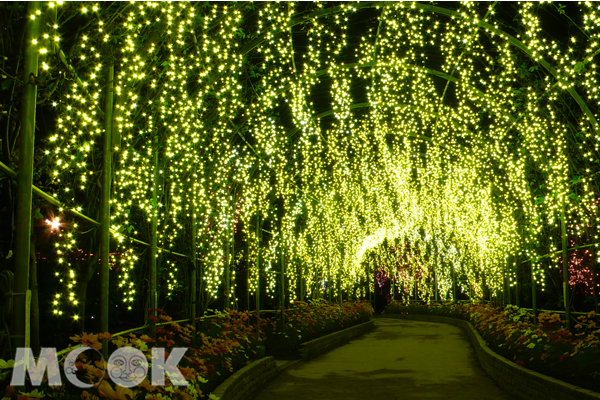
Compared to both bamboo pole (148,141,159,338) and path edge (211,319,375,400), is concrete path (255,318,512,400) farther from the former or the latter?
bamboo pole (148,141,159,338)

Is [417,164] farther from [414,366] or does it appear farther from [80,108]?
[80,108]

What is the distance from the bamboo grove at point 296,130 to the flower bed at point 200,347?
0.69 metres

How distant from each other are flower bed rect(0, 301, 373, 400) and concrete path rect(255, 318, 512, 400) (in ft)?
2.43

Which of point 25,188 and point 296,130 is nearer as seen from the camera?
point 25,188

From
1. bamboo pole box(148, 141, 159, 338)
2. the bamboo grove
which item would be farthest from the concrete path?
the bamboo grove

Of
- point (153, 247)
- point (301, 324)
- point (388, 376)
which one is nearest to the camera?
point (153, 247)

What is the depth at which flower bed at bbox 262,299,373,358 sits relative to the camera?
12516 mm

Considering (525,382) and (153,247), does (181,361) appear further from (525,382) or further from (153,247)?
(525,382)

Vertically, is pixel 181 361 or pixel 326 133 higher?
pixel 326 133

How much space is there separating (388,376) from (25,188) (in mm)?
7268

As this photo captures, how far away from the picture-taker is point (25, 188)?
3.88 meters

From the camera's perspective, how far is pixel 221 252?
10.3m

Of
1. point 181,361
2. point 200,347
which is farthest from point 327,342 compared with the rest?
point 181,361

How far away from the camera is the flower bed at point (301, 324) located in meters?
12.5
